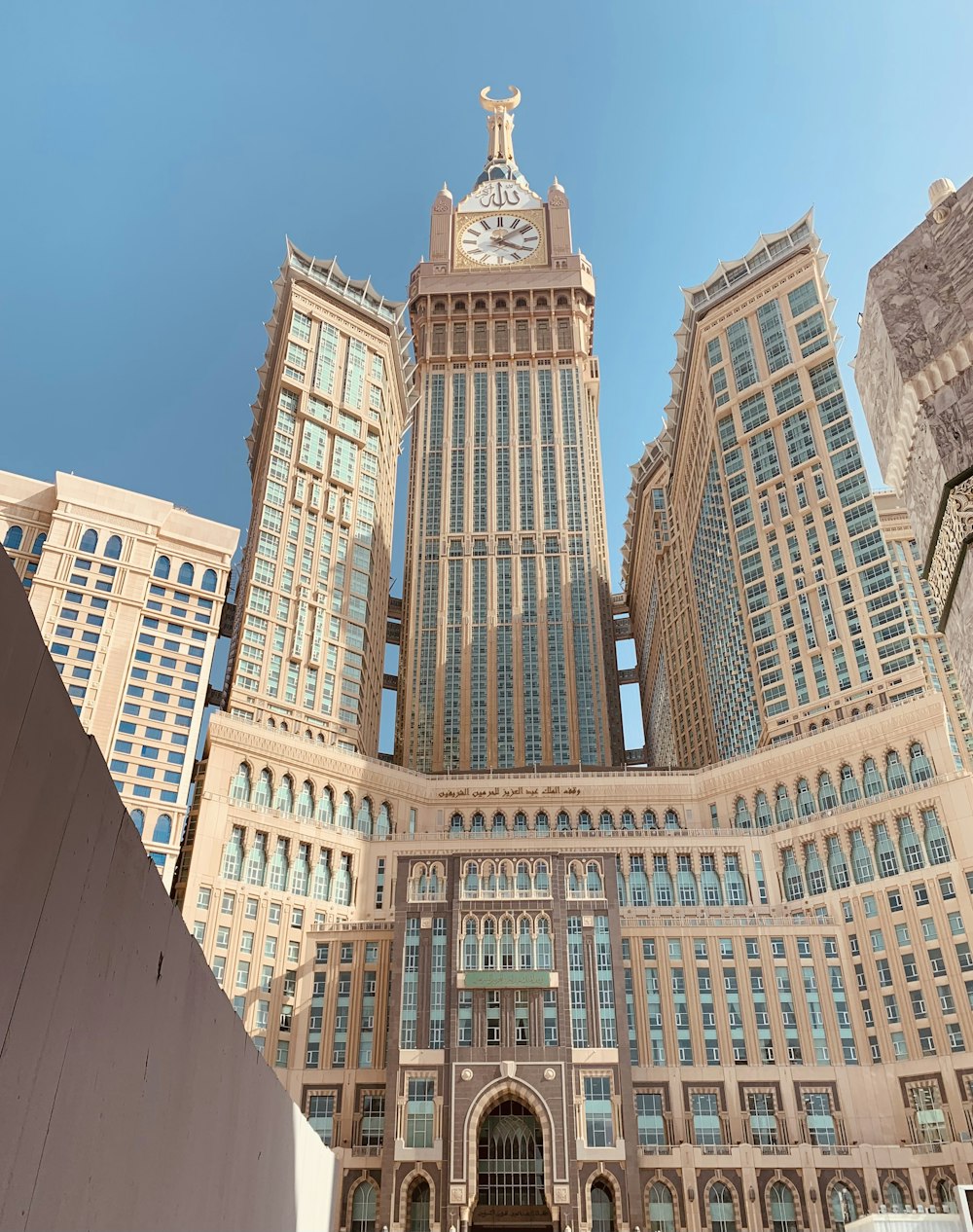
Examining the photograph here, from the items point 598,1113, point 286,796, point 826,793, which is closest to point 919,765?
point 826,793

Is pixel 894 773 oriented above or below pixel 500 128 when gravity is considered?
below

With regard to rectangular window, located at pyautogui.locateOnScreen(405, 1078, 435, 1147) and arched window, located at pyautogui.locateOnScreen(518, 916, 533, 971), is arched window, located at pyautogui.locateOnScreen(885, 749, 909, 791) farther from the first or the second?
rectangular window, located at pyautogui.locateOnScreen(405, 1078, 435, 1147)

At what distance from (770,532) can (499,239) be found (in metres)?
88.4

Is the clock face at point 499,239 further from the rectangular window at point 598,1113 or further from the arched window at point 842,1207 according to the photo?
the arched window at point 842,1207

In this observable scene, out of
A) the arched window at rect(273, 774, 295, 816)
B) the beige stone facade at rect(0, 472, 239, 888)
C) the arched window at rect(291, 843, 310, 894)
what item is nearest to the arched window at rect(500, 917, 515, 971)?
the arched window at rect(291, 843, 310, 894)

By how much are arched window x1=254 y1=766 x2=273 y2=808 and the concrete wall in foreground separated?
8094 cm

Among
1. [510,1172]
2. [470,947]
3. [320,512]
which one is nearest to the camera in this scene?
[510,1172]

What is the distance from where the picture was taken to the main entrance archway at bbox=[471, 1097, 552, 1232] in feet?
204

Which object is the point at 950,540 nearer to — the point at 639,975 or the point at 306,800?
the point at 639,975

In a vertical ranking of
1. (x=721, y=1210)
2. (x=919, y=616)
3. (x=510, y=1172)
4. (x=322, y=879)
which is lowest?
(x=721, y=1210)

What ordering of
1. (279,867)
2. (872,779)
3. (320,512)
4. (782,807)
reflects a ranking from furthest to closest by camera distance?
1. (320,512)
2. (782,807)
3. (872,779)
4. (279,867)

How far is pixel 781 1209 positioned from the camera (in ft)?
210

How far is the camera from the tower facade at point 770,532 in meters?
97.9

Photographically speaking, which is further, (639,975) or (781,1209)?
(639,975)
